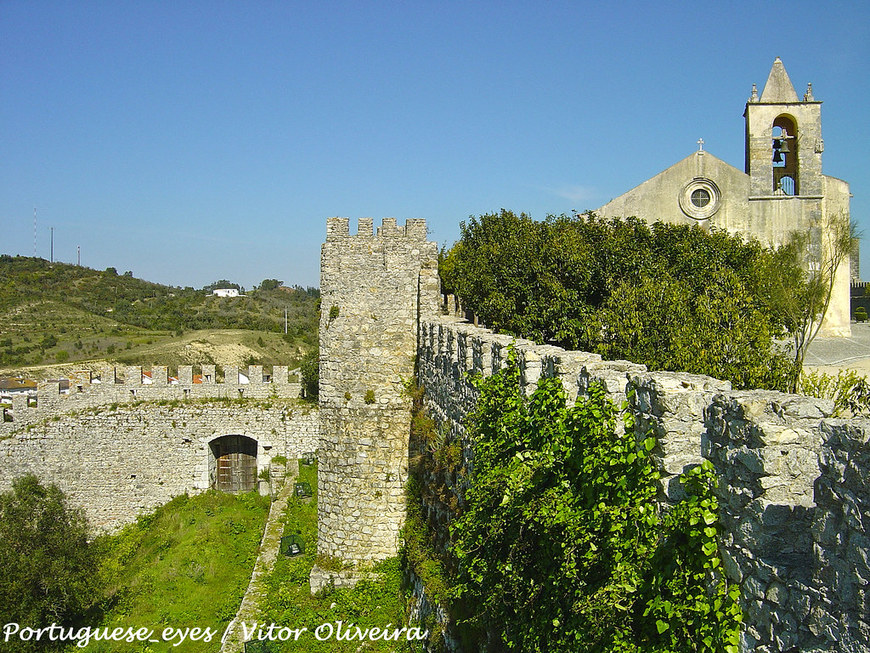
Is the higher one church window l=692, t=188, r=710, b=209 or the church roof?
the church roof

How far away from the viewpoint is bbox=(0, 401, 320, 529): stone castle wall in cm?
2408

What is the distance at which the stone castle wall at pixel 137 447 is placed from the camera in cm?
2408

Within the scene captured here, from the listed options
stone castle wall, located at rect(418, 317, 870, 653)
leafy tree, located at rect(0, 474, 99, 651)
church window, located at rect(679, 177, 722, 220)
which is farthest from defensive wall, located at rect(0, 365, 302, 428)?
stone castle wall, located at rect(418, 317, 870, 653)

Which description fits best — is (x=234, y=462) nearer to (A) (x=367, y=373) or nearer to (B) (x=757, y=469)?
(A) (x=367, y=373)

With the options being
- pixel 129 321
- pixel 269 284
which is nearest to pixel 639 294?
pixel 129 321

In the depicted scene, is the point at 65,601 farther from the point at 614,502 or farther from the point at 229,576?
the point at 614,502

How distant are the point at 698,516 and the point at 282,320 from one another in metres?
82.0

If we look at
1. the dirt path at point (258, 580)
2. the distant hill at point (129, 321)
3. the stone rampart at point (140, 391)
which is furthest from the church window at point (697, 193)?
the distant hill at point (129, 321)

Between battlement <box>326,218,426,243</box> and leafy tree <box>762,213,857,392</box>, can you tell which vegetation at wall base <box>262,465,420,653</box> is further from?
leafy tree <box>762,213,857,392</box>

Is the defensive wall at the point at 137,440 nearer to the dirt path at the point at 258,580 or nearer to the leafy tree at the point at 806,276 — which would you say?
the dirt path at the point at 258,580

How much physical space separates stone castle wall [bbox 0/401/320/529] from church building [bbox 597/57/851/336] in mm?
13959

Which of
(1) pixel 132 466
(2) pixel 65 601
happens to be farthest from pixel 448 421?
(1) pixel 132 466

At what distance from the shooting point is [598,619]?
3.99 metres

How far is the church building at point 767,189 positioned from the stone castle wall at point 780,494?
722 inches
